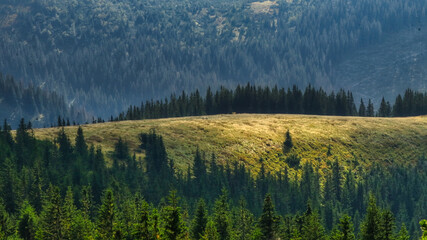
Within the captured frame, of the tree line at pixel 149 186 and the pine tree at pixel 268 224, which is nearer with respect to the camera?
the pine tree at pixel 268 224

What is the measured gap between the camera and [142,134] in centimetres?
19662

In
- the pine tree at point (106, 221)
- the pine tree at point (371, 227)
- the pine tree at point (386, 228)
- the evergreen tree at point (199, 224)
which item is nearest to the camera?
the pine tree at point (386, 228)

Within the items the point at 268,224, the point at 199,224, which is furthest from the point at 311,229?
the point at 199,224

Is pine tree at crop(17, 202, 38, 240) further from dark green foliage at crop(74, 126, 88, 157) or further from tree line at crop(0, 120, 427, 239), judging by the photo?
dark green foliage at crop(74, 126, 88, 157)

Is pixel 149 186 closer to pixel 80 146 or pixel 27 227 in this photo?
pixel 80 146

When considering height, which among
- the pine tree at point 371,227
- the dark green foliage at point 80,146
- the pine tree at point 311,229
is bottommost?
the pine tree at point 311,229

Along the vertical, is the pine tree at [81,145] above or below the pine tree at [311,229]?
above

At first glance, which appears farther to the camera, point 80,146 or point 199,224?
point 80,146

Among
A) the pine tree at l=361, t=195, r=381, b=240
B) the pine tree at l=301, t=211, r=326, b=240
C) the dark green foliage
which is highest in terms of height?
the dark green foliage

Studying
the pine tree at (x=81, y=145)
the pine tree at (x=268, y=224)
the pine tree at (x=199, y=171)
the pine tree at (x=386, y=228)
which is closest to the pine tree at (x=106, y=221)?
the pine tree at (x=268, y=224)

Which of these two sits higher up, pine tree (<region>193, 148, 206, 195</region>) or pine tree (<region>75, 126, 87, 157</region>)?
pine tree (<region>75, 126, 87, 157</region>)

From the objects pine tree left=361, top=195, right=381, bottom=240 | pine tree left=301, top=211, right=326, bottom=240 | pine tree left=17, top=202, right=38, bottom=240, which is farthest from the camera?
pine tree left=17, top=202, right=38, bottom=240

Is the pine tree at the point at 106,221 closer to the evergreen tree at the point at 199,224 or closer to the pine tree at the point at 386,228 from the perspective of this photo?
the evergreen tree at the point at 199,224

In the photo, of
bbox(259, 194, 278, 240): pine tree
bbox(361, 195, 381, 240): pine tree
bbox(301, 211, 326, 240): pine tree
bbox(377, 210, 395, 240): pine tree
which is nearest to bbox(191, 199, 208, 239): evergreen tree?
bbox(259, 194, 278, 240): pine tree
